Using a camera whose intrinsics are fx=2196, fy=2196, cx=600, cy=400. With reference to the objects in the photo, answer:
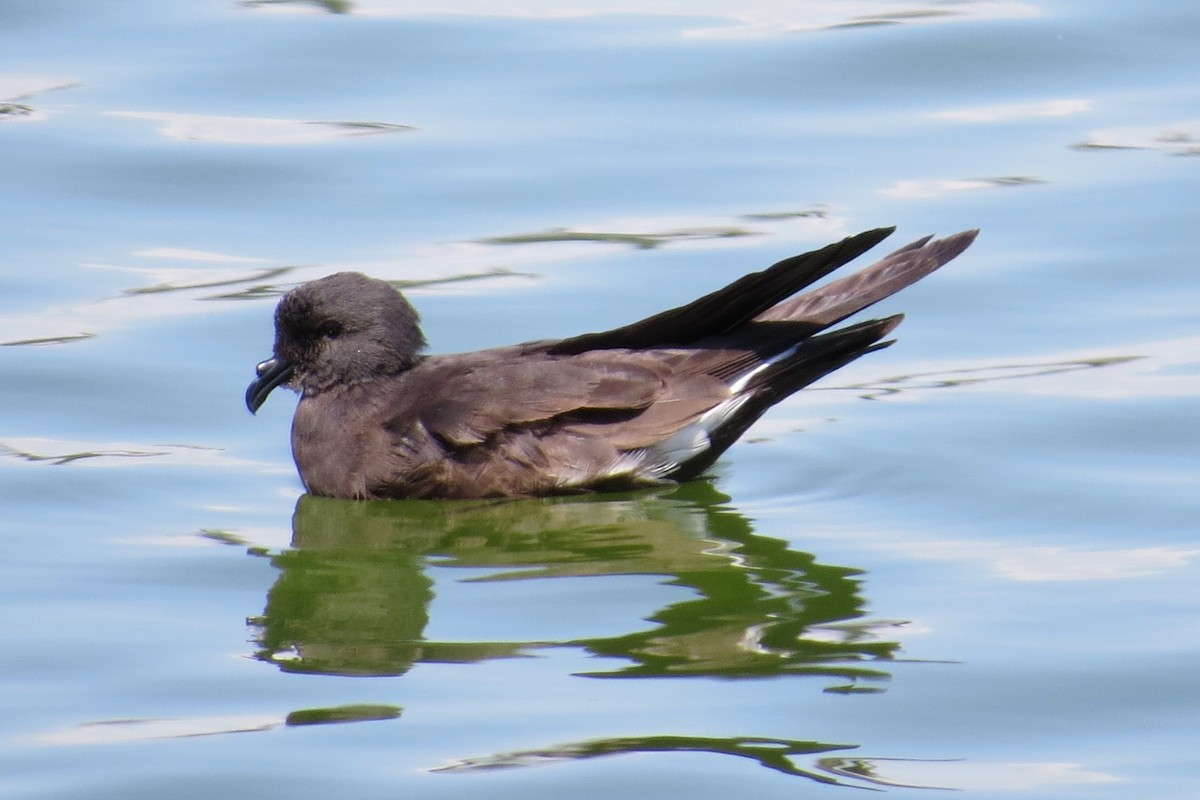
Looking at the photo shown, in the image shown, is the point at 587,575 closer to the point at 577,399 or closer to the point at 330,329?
the point at 577,399

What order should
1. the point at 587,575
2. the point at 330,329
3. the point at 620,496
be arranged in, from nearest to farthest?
the point at 587,575
the point at 620,496
the point at 330,329

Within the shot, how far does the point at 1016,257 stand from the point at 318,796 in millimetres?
5774

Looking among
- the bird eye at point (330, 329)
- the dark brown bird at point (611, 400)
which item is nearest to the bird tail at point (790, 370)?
the dark brown bird at point (611, 400)

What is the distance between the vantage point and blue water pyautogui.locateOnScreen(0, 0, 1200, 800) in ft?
18.8

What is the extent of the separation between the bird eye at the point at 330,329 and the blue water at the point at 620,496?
0.57m

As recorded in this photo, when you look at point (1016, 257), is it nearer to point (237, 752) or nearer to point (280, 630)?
point (280, 630)

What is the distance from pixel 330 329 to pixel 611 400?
120cm

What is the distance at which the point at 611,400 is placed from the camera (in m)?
7.80

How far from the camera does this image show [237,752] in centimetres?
562

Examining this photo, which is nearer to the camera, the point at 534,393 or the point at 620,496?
the point at 534,393

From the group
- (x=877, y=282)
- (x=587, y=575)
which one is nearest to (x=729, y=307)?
(x=877, y=282)

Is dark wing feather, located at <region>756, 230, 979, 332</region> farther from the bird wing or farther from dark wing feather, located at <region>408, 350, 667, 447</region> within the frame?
dark wing feather, located at <region>408, 350, 667, 447</region>

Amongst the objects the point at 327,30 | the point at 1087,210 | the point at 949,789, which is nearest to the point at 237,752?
the point at 949,789

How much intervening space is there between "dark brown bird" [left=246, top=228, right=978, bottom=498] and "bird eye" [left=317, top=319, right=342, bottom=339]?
1.19ft
